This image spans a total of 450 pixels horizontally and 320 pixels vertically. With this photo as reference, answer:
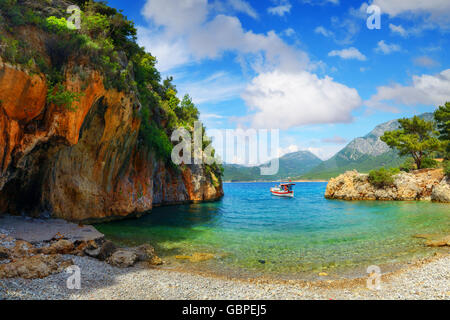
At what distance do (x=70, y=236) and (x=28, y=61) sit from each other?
845cm

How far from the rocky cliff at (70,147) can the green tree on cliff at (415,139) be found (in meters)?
48.3

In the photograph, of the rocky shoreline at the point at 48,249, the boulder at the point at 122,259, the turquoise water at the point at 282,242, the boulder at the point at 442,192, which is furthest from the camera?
the boulder at the point at 442,192

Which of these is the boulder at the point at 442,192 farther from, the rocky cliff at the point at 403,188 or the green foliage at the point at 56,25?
the green foliage at the point at 56,25

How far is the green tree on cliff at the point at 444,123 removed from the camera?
42.4 m

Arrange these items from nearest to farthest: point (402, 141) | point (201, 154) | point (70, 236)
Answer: point (70, 236), point (201, 154), point (402, 141)

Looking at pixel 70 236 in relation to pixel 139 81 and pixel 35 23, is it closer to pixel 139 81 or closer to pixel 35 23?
pixel 35 23

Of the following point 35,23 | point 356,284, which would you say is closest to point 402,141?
point 356,284

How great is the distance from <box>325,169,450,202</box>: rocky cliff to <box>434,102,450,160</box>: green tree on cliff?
5.23 m

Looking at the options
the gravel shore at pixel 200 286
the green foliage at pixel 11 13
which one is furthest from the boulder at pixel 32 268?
the green foliage at pixel 11 13

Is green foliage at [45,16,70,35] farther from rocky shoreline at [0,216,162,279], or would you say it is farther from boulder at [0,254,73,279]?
boulder at [0,254,73,279]

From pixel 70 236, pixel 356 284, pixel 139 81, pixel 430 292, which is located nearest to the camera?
pixel 430 292

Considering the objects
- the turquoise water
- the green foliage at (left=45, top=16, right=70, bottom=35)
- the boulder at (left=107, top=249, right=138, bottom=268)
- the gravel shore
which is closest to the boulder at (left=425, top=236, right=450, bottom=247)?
the turquoise water

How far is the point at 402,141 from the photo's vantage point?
1948 inches

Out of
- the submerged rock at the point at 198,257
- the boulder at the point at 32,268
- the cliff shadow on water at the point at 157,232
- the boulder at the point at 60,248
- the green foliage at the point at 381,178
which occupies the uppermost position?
the green foliage at the point at 381,178
